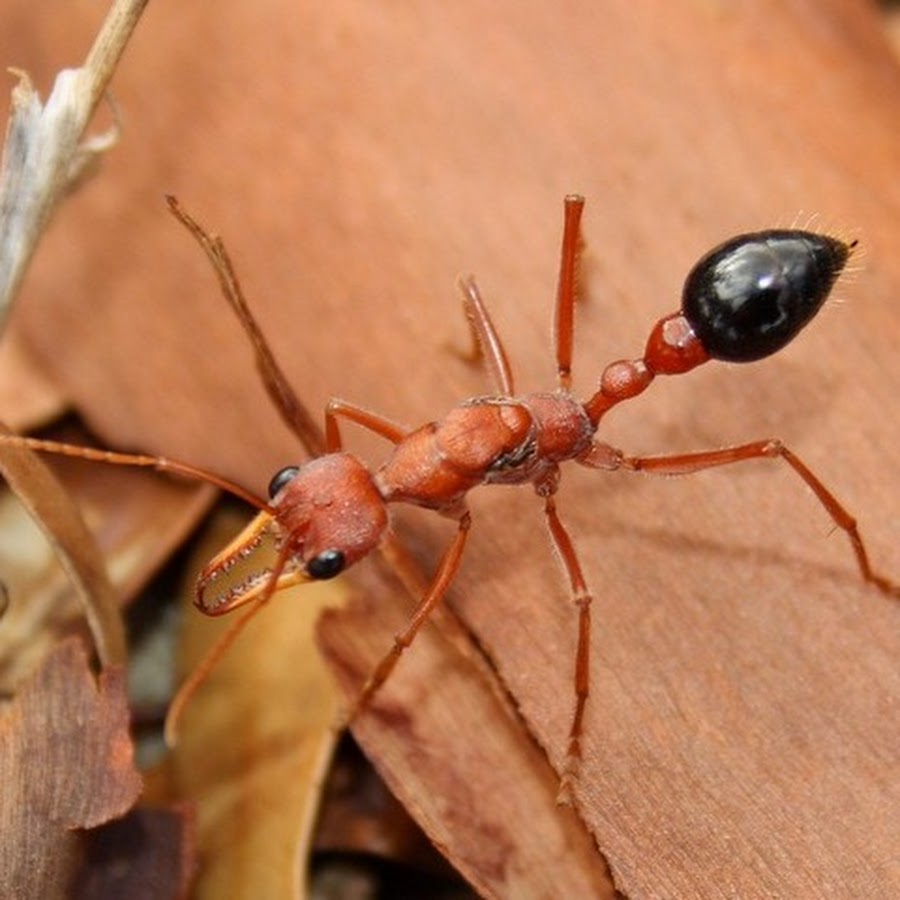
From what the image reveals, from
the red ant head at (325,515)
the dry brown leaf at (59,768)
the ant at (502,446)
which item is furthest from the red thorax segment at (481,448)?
the dry brown leaf at (59,768)

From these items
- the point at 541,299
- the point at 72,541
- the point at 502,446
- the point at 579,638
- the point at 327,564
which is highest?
the point at 541,299

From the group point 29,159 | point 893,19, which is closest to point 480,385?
point 29,159

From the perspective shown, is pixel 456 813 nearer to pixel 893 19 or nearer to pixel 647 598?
pixel 647 598

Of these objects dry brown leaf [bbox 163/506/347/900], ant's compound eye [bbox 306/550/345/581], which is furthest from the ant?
dry brown leaf [bbox 163/506/347/900]

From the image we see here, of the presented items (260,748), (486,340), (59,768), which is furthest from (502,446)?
(59,768)

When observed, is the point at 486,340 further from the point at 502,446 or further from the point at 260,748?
the point at 260,748
